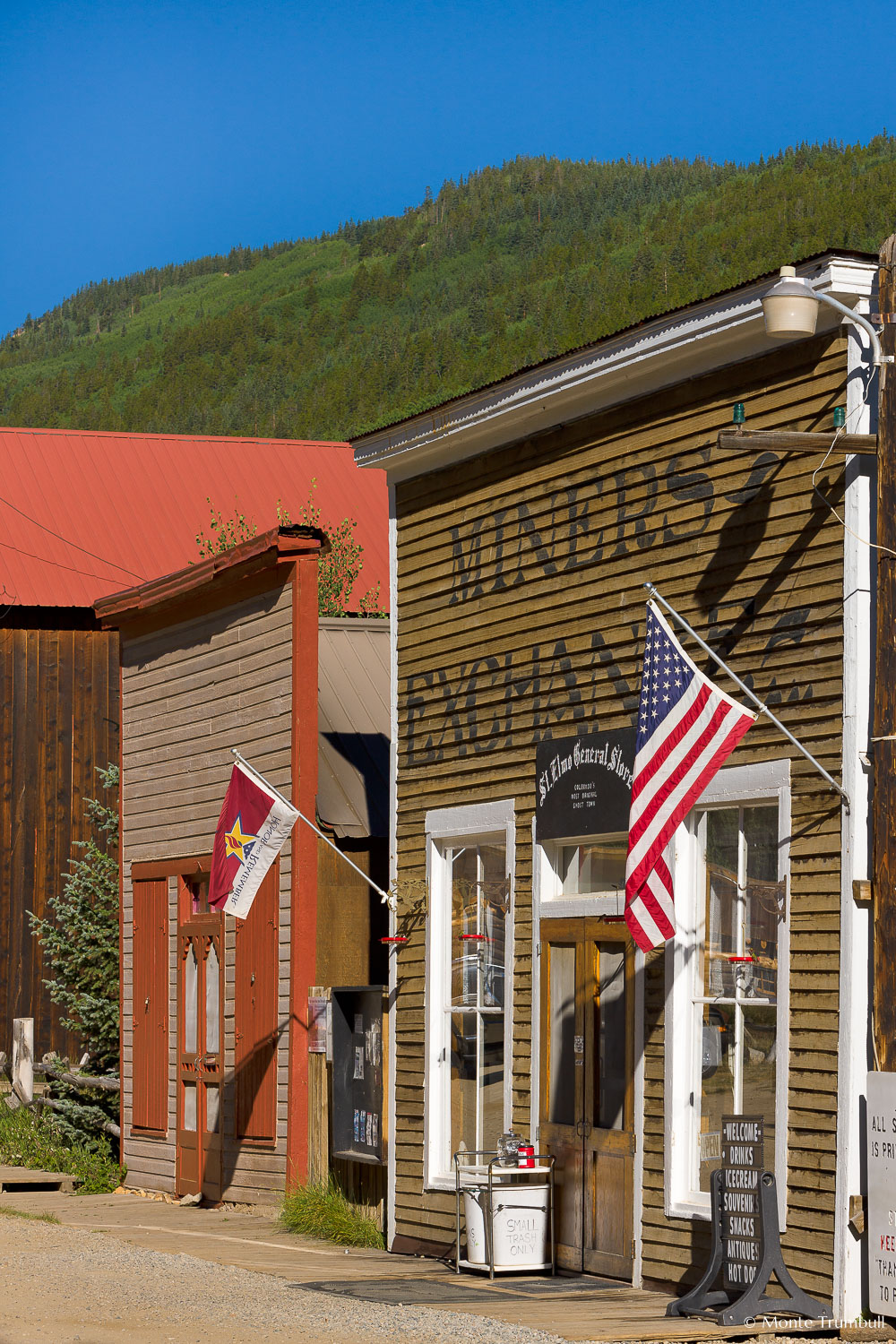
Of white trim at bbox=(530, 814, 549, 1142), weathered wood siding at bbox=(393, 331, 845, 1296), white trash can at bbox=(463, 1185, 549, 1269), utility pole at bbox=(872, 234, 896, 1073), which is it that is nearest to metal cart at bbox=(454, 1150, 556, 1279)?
white trash can at bbox=(463, 1185, 549, 1269)

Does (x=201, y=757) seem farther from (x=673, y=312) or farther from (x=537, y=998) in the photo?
(x=673, y=312)

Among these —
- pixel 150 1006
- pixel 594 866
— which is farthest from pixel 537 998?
pixel 150 1006

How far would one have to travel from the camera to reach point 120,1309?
395 inches

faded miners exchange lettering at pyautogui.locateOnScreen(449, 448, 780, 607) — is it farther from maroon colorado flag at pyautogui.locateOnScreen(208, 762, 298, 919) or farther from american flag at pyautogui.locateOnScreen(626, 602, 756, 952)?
maroon colorado flag at pyautogui.locateOnScreen(208, 762, 298, 919)

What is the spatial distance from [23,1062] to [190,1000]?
4880 mm

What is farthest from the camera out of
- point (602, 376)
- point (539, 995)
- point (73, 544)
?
point (73, 544)

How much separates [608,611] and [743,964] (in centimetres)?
249

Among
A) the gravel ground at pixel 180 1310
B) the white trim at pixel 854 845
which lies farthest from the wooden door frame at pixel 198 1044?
the white trim at pixel 854 845

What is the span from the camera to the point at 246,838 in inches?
562

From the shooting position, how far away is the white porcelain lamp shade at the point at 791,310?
29.7 feet

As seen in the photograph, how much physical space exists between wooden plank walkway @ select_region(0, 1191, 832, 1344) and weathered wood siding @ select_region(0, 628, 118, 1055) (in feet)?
30.9

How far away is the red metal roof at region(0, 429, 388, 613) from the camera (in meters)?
27.5

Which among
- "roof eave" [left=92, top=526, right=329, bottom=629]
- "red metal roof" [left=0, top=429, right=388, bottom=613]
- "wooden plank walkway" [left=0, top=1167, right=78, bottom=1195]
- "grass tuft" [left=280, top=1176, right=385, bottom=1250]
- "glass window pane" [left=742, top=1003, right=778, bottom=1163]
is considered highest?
"red metal roof" [left=0, top=429, right=388, bottom=613]

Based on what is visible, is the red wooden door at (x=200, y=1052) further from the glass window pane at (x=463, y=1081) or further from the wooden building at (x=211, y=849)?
the glass window pane at (x=463, y=1081)
